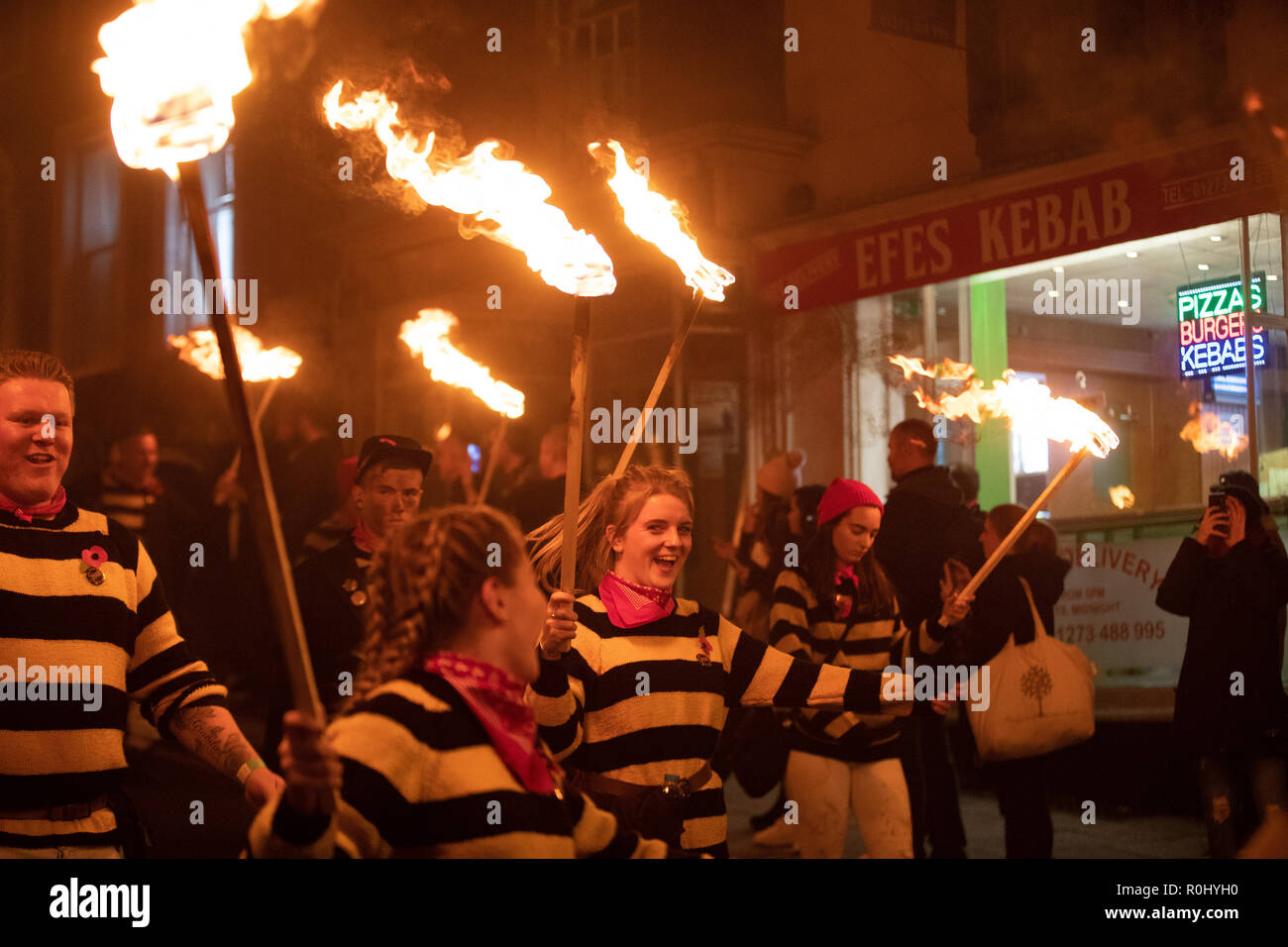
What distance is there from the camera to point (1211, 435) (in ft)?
28.8

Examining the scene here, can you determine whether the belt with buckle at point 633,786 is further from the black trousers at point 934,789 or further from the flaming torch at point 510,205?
the black trousers at point 934,789

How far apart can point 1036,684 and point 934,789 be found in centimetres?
148

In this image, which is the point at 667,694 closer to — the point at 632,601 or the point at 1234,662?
the point at 632,601

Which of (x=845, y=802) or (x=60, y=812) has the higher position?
(x=60, y=812)

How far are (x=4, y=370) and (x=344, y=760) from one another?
1764 mm

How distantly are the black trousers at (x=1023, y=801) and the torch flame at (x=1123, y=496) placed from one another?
346 centimetres

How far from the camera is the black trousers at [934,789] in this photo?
6500 millimetres

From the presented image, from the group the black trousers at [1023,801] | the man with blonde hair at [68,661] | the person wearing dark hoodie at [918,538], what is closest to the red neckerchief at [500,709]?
the man with blonde hair at [68,661]

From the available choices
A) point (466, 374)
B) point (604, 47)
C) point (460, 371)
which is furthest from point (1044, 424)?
point (604, 47)

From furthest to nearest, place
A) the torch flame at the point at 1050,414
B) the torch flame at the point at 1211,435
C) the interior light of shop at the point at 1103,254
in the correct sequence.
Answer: the interior light of shop at the point at 1103,254 → the torch flame at the point at 1211,435 → the torch flame at the point at 1050,414

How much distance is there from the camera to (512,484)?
373 inches
